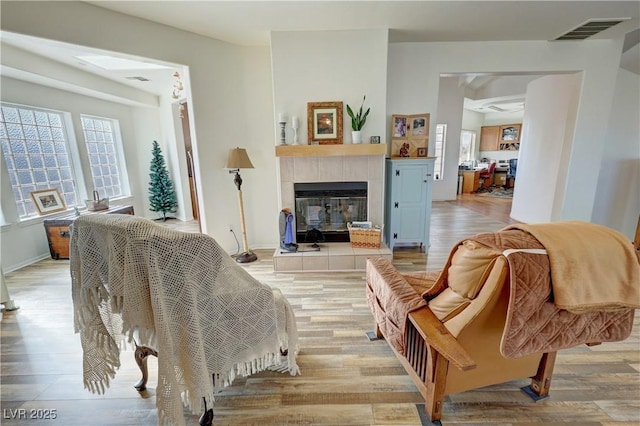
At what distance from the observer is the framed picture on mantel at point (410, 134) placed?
3.40m

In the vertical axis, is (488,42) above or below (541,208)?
above

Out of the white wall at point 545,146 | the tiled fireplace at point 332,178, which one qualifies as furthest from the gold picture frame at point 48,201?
the white wall at point 545,146

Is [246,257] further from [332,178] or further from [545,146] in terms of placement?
[545,146]

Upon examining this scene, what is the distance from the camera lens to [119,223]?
103 centimetres

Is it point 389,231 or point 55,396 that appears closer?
point 55,396

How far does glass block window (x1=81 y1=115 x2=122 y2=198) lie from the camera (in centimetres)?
448

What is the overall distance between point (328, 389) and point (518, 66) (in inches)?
166

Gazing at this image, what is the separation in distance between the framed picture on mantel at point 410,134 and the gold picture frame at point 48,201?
4955 millimetres

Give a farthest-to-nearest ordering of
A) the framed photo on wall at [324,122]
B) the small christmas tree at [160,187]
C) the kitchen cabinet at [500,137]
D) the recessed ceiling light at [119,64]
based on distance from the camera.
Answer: the kitchen cabinet at [500,137]
the small christmas tree at [160,187]
the recessed ceiling light at [119,64]
the framed photo on wall at [324,122]

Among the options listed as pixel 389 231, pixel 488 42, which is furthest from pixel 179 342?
pixel 488 42

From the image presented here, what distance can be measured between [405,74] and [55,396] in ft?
14.2

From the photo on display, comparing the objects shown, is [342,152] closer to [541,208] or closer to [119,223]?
[119,223]

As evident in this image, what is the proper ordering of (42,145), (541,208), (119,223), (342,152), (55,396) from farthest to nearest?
(541,208) → (42,145) → (342,152) → (55,396) → (119,223)

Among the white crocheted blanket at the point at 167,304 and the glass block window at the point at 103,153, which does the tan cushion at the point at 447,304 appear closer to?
the white crocheted blanket at the point at 167,304
